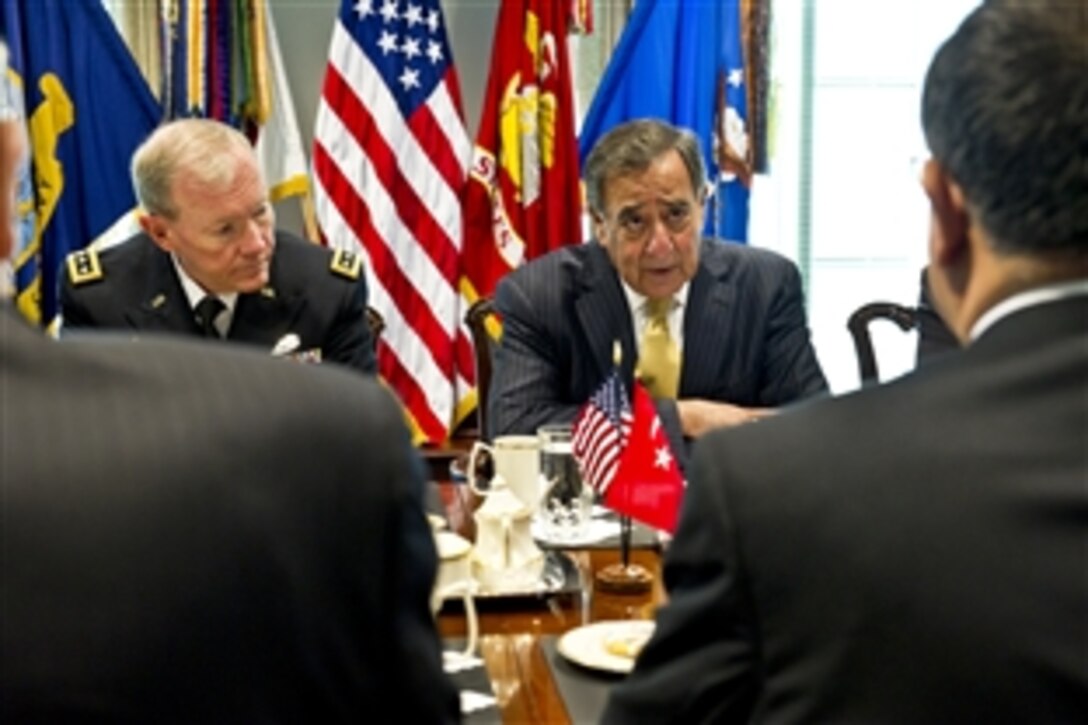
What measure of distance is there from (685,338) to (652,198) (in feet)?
1.05

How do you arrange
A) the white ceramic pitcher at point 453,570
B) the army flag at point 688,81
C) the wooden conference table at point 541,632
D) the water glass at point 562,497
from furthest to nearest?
the army flag at point 688,81 → the water glass at point 562,497 → the white ceramic pitcher at point 453,570 → the wooden conference table at point 541,632

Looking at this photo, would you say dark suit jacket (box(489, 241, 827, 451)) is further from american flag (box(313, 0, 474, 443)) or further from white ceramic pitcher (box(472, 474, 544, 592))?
american flag (box(313, 0, 474, 443))

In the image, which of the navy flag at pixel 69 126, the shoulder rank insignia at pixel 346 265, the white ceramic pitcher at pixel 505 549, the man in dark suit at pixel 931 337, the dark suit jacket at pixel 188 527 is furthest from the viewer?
the navy flag at pixel 69 126

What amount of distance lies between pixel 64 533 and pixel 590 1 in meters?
3.38

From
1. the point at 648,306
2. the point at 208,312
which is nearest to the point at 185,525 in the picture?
the point at 208,312

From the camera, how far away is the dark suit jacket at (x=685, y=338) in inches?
111

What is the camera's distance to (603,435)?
1958 millimetres

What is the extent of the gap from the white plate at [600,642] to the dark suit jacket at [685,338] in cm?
116

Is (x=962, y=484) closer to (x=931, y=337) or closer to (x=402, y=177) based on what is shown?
(x=931, y=337)

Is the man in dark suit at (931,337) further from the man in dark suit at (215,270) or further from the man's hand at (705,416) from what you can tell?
the man in dark suit at (215,270)

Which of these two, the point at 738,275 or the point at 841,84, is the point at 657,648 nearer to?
the point at 738,275

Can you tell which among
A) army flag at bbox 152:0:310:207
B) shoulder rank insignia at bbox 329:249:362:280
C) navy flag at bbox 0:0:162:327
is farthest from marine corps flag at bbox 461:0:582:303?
shoulder rank insignia at bbox 329:249:362:280

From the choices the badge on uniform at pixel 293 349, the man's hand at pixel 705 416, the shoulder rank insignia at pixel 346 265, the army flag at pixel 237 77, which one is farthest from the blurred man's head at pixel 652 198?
the army flag at pixel 237 77

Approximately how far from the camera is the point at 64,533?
0.82m
